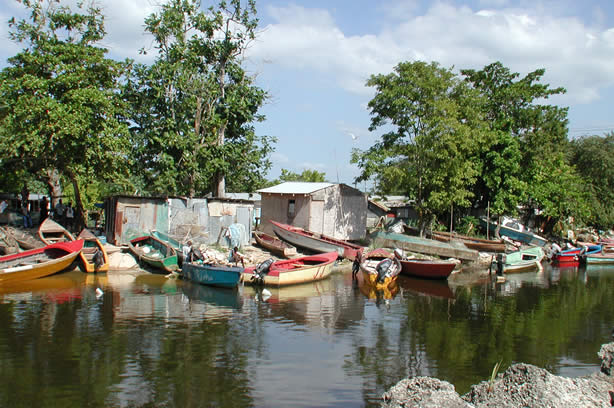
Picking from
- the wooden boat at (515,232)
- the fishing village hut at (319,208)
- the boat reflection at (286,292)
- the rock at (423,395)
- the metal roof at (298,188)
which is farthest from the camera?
the wooden boat at (515,232)

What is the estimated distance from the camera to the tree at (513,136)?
99.3ft

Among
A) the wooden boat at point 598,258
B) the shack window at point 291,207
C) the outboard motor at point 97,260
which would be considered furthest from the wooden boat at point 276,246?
the wooden boat at point 598,258

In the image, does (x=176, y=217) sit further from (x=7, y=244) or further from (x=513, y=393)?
(x=513, y=393)

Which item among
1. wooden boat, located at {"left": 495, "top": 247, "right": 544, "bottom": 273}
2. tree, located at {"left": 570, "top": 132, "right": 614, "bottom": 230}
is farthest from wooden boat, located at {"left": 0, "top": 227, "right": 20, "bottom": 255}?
tree, located at {"left": 570, "top": 132, "right": 614, "bottom": 230}

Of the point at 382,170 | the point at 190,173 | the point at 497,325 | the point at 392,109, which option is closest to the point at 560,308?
the point at 497,325

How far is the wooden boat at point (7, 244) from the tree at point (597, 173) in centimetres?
3703

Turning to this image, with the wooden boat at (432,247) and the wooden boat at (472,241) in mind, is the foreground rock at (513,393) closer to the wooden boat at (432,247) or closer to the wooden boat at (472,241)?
the wooden boat at (432,247)

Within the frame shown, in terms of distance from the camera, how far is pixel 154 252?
2106 centimetres

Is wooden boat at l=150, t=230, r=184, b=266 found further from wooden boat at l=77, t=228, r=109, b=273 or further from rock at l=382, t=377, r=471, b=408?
rock at l=382, t=377, r=471, b=408

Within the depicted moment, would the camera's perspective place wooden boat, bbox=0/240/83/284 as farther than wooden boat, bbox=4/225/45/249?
No

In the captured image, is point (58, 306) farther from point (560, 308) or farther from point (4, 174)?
point (560, 308)

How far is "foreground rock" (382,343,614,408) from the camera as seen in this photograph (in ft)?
18.6

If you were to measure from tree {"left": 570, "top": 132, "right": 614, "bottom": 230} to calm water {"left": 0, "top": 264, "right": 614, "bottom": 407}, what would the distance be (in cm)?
2125

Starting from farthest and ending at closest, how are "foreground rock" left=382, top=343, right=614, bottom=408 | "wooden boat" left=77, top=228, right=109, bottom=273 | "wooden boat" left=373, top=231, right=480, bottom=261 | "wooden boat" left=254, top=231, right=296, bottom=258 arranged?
"wooden boat" left=373, top=231, right=480, bottom=261, "wooden boat" left=254, top=231, right=296, bottom=258, "wooden boat" left=77, top=228, right=109, bottom=273, "foreground rock" left=382, top=343, right=614, bottom=408
